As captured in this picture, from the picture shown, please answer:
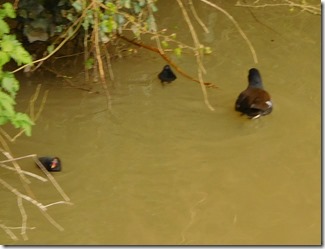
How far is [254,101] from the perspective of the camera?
4.76 m

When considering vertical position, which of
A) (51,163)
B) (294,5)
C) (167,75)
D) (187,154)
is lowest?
(187,154)

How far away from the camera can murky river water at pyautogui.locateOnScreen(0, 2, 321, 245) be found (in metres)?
3.87

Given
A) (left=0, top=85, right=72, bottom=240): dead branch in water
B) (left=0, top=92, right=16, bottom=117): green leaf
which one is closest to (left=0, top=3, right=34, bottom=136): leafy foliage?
(left=0, top=92, right=16, bottom=117): green leaf

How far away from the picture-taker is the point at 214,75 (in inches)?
213

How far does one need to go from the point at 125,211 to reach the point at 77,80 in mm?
1831

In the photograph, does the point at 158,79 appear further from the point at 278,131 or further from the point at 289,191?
the point at 289,191

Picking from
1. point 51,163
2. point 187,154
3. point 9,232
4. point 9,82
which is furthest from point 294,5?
point 9,232

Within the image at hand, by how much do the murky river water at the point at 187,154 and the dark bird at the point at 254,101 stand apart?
8cm

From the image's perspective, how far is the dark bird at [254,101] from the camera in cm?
477

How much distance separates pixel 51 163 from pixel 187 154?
1.00m

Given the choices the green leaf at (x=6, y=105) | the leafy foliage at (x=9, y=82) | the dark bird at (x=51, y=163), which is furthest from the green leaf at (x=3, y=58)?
the dark bird at (x=51, y=163)

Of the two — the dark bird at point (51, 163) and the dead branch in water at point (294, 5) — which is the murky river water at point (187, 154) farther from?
the dead branch in water at point (294, 5)

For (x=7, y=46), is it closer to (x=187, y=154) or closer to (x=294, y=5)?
(x=187, y=154)

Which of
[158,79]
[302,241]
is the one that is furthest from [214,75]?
[302,241]
